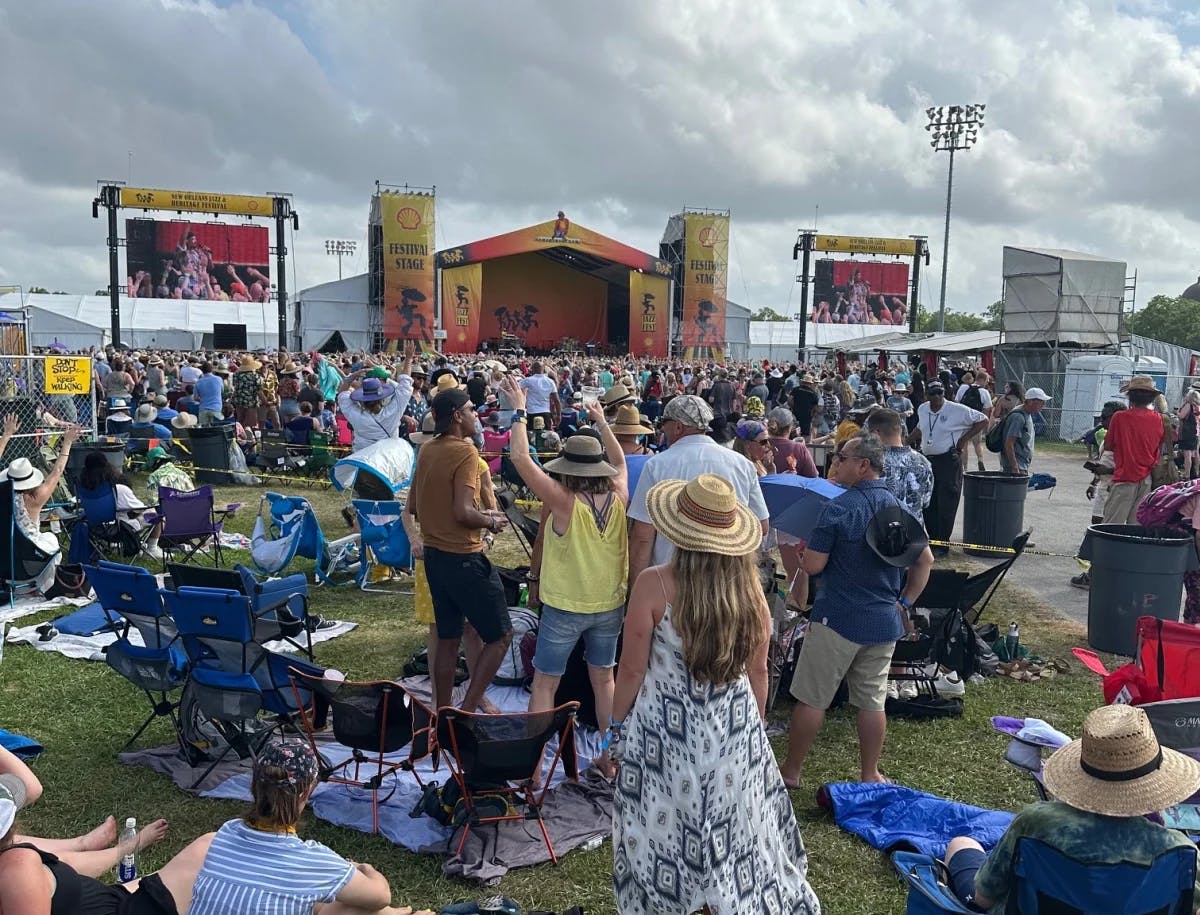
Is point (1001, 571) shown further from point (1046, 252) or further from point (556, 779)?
point (1046, 252)

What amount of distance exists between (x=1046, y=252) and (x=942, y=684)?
66.3 feet

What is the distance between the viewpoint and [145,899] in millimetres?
2715

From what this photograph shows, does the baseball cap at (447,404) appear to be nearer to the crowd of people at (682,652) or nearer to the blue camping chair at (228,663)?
the crowd of people at (682,652)

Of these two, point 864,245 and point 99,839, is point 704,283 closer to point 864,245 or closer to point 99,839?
point 864,245

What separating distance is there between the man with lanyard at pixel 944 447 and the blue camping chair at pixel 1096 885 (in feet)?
22.2

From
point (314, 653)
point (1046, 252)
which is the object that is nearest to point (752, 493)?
point (314, 653)

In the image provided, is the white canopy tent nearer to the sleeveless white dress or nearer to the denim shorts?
the denim shorts

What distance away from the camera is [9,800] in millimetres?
2391

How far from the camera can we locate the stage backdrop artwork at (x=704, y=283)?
4106 cm

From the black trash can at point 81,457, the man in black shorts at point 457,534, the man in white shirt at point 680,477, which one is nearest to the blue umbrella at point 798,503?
the man in white shirt at point 680,477

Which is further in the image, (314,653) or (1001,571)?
(314,653)

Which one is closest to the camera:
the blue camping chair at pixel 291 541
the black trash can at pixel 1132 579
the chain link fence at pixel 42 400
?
the black trash can at pixel 1132 579

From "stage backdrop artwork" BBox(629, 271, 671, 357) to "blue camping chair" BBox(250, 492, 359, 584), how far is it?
1346 inches

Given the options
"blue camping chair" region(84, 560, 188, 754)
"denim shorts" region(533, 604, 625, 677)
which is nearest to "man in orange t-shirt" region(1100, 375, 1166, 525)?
"denim shorts" region(533, 604, 625, 677)
